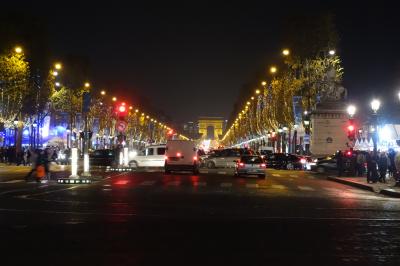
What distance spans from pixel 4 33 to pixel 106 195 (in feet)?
135

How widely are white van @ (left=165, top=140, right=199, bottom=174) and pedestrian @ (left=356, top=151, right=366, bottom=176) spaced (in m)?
11.1

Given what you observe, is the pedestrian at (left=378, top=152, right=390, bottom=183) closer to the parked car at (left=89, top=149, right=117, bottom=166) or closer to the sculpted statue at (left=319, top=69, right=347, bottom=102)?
the parked car at (left=89, top=149, right=117, bottom=166)

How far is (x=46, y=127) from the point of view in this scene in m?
85.8

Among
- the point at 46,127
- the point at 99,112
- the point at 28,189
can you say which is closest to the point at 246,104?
the point at 99,112

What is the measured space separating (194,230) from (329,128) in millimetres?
59190

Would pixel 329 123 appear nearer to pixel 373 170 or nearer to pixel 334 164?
pixel 334 164

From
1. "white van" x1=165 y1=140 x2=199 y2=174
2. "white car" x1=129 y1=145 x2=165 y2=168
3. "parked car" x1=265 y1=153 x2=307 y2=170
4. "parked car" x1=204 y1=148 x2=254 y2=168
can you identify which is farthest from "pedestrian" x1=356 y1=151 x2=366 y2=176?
"white car" x1=129 y1=145 x2=165 y2=168

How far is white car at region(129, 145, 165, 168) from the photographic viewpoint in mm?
57438

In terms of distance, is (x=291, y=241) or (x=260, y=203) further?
(x=260, y=203)

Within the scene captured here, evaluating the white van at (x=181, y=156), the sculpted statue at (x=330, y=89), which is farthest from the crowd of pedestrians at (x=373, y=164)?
the sculpted statue at (x=330, y=89)

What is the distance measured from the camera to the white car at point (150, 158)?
5744 cm

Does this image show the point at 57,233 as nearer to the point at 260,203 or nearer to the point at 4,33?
the point at 260,203

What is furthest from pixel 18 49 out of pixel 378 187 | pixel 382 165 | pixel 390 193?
pixel 390 193

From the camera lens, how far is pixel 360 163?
154 ft
